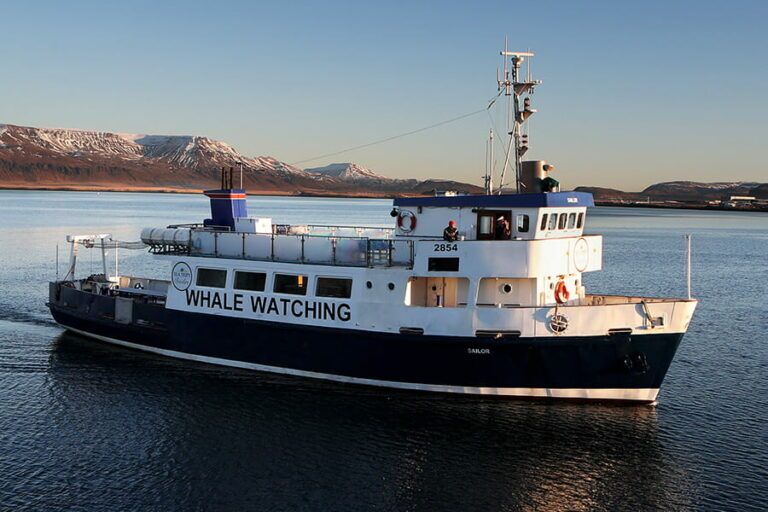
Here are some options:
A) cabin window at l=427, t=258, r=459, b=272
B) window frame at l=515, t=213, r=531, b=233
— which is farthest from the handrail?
window frame at l=515, t=213, r=531, b=233

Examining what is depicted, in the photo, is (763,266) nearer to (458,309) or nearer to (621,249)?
(621,249)

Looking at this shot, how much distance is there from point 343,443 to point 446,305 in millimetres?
5371

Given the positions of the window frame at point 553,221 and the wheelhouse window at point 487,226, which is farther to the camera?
the wheelhouse window at point 487,226

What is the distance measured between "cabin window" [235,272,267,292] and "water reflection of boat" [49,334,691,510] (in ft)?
9.12

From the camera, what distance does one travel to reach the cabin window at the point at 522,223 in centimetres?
2092

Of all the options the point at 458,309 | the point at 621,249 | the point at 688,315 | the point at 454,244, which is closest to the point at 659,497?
the point at 688,315

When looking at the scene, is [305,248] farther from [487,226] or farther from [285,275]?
[487,226]

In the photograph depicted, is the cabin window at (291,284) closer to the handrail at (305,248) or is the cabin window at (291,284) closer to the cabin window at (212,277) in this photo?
the handrail at (305,248)

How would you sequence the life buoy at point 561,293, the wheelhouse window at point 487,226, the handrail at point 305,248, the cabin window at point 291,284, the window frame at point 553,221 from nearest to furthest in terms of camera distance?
1. the life buoy at point 561,293
2. the window frame at point 553,221
3. the wheelhouse window at point 487,226
4. the handrail at point 305,248
5. the cabin window at point 291,284

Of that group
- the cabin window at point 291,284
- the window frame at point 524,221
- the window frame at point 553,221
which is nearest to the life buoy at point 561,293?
the window frame at point 553,221

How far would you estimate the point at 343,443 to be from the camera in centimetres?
1828

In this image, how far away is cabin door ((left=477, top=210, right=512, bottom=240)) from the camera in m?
21.3

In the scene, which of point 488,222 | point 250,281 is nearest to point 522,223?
point 488,222

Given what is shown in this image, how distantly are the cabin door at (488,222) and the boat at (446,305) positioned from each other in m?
0.03
